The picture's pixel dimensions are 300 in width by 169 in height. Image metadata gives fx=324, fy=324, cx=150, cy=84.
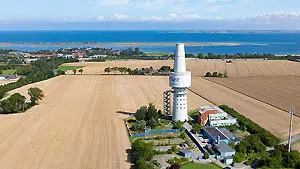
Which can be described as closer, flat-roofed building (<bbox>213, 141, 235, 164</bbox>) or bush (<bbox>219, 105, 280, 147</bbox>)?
flat-roofed building (<bbox>213, 141, 235, 164</bbox>)

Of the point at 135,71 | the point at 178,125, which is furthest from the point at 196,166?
the point at 135,71

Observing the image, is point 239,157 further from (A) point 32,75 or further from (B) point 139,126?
(A) point 32,75

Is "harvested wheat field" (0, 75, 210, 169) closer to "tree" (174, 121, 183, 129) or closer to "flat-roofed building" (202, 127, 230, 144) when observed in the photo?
"tree" (174, 121, 183, 129)

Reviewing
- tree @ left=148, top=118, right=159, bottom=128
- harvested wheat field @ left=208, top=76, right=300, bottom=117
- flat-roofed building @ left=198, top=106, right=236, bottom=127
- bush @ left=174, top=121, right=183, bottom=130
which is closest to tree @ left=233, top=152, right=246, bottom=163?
flat-roofed building @ left=198, top=106, right=236, bottom=127

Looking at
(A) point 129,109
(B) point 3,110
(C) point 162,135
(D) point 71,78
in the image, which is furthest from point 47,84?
(C) point 162,135

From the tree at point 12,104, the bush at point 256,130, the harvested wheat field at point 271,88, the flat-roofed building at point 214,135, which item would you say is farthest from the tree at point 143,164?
the harvested wheat field at point 271,88

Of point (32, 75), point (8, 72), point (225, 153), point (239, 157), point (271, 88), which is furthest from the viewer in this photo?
point (8, 72)
